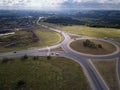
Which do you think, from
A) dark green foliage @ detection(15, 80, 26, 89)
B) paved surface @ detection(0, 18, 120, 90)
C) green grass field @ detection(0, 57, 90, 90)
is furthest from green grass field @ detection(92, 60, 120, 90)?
dark green foliage @ detection(15, 80, 26, 89)

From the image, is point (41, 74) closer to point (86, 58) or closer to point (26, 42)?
point (86, 58)

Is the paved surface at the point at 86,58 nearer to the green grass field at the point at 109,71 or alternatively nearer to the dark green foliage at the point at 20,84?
the green grass field at the point at 109,71

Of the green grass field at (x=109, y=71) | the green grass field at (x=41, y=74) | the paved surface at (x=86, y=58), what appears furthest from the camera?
the paved surface at (x=86, y=58)

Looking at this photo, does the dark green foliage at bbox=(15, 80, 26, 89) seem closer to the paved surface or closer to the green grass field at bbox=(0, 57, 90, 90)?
the green grass field at bbox=(0, 57, 90, 90)

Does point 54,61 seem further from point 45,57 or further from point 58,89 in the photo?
point 58,89

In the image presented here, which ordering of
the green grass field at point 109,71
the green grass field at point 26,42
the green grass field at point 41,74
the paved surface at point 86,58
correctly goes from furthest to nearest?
the green grass field at point 26,42 < the paved surface at point 86,58 < the green grass field at point 109,71 < the green grass field at point 41,74

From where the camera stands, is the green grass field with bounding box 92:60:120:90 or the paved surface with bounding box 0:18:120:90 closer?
the green grass field with bounding box 92:60:120:90

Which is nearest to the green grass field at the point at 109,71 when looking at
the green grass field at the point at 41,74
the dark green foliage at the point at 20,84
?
the green grass field at the point at 41,74
